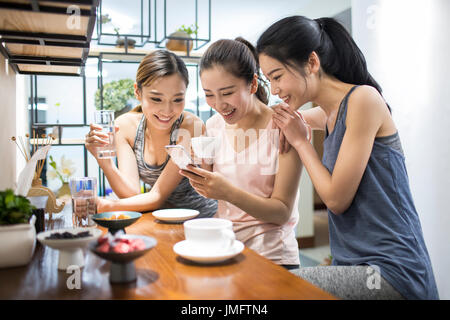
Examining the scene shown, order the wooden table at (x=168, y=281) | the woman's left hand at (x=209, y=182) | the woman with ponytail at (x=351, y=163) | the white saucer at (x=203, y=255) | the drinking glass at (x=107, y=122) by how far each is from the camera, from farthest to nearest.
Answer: the drinking glass at (x=107, y=122), the woman's left hand at (x=209, y=182), the woman with ponytail at (x=351, y=163), the white saucer at (x=203, y=255), the wooden table at (x=168, y=281)

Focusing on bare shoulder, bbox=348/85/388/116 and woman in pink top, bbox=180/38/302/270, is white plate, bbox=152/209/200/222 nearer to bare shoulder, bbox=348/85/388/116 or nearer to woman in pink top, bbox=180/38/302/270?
woman in pink top, bbox=180/38/302/270

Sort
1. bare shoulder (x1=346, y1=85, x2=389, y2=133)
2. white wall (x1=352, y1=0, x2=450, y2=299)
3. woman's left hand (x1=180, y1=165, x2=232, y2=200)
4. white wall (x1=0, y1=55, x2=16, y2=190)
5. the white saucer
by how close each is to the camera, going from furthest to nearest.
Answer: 1. white wall (x1=352, y1=0, x2=450, y2=299)
2. white wall (x1=0, y1=55, x2=16, y2=190)
3. woman's left hand (x1=180, y1=165, x2=232, y2=200)
4. bare shoulder (x1=346, y1=85, x2=389, y2=133)
5. the white saucer

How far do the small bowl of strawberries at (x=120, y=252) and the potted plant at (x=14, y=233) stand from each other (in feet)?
0.79

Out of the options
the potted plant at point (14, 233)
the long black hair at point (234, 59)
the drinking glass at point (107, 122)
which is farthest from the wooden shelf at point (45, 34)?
the potted plant at point (14, 233)

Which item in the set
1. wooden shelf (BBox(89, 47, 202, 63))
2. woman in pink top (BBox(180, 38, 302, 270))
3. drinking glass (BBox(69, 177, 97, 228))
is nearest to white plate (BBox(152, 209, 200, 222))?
woman in pink top (BBox(180, 38, 302, 270))

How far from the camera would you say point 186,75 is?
194 centimetres

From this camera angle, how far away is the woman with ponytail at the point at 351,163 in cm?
114

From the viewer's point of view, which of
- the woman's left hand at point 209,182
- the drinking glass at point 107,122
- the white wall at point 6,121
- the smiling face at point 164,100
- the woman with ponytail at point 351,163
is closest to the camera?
the woman with ponytail at point 351,163

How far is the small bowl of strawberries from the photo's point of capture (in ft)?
2.70

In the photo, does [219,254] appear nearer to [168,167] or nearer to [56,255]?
[56,255]

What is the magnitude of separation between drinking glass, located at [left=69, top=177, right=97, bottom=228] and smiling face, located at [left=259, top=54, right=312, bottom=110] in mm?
790

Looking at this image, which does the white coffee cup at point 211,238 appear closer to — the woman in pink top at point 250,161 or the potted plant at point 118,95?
the woman in pink top at point 250,161

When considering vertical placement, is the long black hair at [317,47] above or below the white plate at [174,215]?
above
